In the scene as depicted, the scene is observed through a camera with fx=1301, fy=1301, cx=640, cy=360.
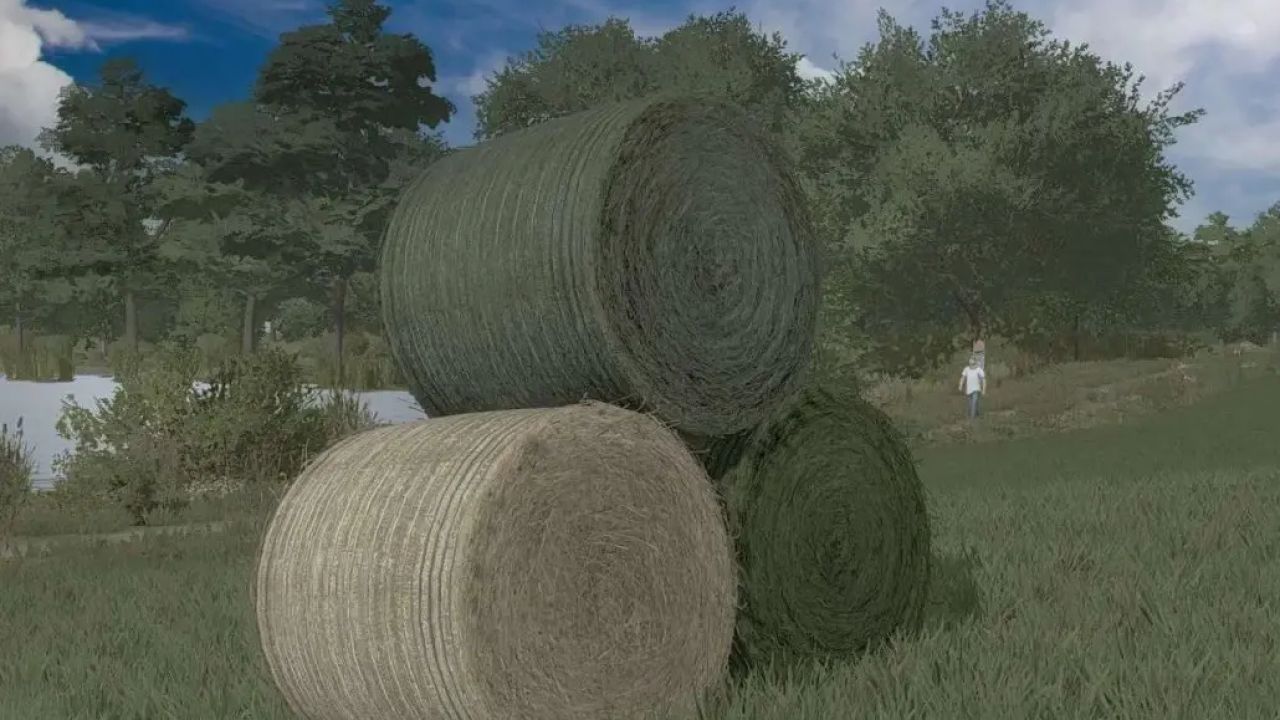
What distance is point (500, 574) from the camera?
199 inches

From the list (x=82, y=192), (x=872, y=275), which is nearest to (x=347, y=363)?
(x=82, y=192)

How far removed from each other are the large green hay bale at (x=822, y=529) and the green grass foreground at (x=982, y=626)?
253 mm

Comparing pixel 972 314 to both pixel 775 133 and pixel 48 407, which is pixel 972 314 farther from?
pixel 48 407

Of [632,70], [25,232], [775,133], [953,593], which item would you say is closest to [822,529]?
[953,593]

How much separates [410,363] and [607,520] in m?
1.74

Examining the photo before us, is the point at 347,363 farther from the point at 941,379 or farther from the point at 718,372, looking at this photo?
the point at 718,372

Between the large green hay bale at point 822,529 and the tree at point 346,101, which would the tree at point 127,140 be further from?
the large green hay bale at point 822,529

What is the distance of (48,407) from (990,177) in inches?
1255

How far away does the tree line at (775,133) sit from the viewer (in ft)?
132

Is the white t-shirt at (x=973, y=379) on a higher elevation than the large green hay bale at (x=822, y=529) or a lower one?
higher

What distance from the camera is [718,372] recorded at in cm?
622

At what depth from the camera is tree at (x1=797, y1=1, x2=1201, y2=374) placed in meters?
47.7

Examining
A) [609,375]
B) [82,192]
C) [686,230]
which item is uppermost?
[82,192]

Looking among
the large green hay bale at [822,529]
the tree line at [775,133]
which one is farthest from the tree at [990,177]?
the large green hay bale at [822,529]
